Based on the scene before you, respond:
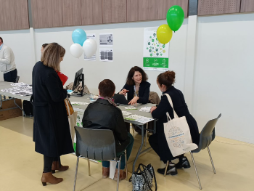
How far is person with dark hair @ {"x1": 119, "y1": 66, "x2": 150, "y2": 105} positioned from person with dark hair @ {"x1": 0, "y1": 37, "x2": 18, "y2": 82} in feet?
9.85

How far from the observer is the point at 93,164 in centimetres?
305

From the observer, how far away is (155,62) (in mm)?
4480

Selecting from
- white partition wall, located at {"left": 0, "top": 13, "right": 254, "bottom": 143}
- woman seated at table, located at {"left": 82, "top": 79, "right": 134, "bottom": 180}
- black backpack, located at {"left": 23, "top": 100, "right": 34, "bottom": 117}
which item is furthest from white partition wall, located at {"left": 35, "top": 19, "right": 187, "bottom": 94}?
woman seated at table, located at {"left": 82, "top": 79, "right": 134, "bottom": 180}

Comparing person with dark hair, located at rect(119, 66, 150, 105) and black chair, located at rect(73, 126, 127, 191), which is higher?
person with dark hair, located at rect(119, 66, 150, 105)

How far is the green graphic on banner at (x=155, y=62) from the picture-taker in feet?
14.3

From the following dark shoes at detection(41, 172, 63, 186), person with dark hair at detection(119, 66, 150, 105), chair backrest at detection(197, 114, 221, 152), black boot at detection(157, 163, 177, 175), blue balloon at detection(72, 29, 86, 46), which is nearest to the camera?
chair backrest at detection(197, 114, 221, 152)

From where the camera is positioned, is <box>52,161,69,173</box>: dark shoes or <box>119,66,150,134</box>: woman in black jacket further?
<box>119,66,150,134</box>: woman in black jacket

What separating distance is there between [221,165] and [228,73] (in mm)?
1436

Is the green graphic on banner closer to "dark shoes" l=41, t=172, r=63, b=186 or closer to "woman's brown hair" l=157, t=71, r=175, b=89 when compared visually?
"woman's brown hair" l=157, t=71, r=175, b=89

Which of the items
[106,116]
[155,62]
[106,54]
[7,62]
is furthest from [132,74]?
[7,62]

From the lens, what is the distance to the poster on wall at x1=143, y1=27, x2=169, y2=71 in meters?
4.33

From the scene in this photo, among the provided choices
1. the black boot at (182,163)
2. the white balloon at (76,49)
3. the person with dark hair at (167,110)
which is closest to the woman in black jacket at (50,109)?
the person with dark hair at (167,110)

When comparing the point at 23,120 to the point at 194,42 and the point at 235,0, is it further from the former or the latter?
the point at 235,0

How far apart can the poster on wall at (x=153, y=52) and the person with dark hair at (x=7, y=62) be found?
113 inches
